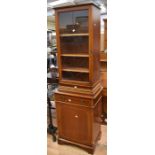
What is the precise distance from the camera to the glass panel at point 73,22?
88.4 inches

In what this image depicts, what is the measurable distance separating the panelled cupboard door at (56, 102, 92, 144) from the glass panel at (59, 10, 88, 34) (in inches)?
36.9

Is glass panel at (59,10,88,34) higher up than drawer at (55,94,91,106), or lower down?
higher up

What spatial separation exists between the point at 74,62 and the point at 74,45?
8.8 inches

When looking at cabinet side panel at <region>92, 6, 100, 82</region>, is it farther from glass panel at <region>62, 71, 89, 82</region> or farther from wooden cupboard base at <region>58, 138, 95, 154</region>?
wooden cupboard base at <region>58, 138, 95, 154</region>

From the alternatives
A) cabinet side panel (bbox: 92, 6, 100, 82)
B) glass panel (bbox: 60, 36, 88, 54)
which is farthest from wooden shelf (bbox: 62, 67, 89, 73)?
glass panel (bbox: 60, 36, 88, 54)

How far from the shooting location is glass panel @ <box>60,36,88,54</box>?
2.36 meters

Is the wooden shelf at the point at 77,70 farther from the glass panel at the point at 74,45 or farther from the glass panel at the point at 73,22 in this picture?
the glass panel at the point at 73,22

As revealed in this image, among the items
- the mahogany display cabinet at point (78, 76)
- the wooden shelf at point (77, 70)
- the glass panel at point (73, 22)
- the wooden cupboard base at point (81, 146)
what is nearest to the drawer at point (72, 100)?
the mahogany display cabinet at point (78, 76)

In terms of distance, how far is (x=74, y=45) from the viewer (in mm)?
2461

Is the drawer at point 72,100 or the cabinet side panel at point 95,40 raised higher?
the cabinet side panel at point 95,40
